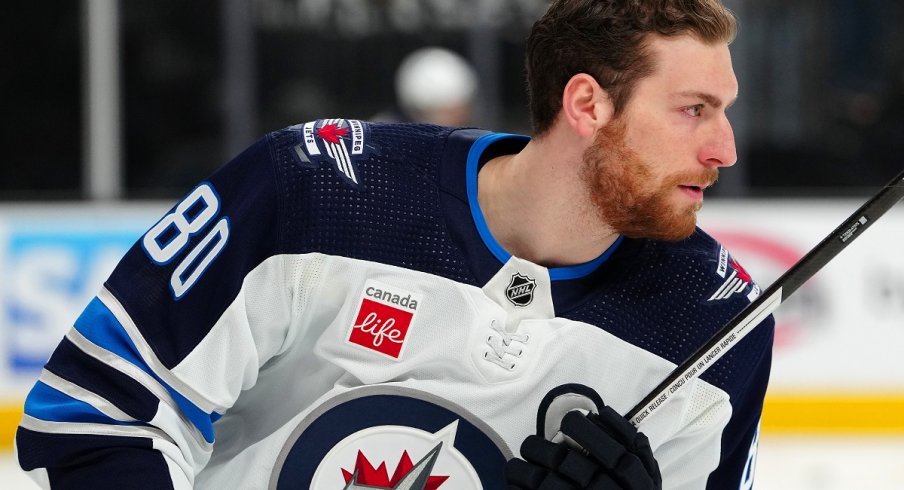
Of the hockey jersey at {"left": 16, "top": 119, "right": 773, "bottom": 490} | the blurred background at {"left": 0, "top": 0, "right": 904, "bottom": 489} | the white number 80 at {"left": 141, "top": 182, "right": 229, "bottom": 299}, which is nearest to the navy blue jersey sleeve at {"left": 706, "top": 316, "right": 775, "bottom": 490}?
the hockey jersey at {"left": 16, "top": 119, "right": 773, "bottom": 490}

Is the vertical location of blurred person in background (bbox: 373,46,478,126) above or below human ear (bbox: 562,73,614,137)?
above

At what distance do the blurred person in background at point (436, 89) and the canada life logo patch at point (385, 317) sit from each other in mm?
3317

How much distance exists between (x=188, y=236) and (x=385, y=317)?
0.25m

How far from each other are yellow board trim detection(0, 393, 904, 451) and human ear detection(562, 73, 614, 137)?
2.99m

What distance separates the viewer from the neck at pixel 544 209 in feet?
5.16

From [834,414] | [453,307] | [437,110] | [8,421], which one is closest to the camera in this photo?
[453,307]

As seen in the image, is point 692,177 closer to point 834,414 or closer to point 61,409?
point 61,409

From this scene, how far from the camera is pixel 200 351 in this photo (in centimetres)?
149

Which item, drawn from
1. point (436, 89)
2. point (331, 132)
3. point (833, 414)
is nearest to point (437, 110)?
point (436, 89)

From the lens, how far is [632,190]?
1.53 metres

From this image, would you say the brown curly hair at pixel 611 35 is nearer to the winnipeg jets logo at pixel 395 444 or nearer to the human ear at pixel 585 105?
the human ear at pixel 585 105

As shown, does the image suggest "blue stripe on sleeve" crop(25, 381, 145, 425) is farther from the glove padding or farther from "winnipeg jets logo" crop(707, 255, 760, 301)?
"winnipeg jets logo" crop(707, 255, 760, 301)

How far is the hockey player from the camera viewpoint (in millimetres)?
1479

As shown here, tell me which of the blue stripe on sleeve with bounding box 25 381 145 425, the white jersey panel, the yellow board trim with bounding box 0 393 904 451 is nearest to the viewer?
the blue stripe on sleeve with bounding box 25 381 145 425
